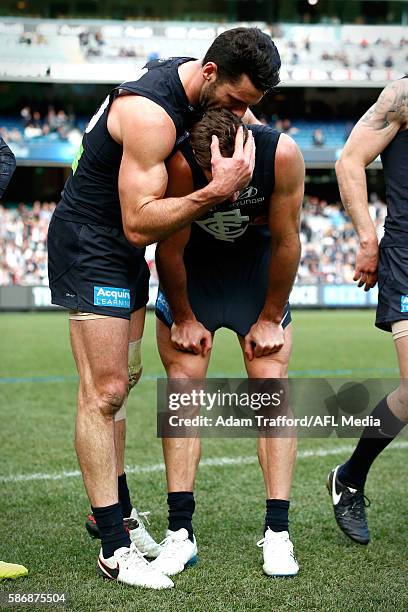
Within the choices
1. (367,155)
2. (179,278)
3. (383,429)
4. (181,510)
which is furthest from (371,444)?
(367,155)

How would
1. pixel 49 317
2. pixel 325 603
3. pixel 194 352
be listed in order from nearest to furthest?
pixel 325 603, pixel 194 352, pixel 49 317

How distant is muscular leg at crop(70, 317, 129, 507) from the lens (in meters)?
3.47

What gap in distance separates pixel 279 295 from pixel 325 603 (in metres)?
1.34

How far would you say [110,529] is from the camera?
11.3 feet

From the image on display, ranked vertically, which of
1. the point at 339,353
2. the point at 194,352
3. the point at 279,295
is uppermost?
the point at 279,295

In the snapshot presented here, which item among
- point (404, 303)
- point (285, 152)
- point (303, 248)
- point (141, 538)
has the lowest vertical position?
point (303, 248)

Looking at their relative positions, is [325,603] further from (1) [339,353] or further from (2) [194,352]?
(1) [339,353]

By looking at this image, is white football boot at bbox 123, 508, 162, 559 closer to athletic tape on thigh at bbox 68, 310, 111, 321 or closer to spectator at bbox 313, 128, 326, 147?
athletic tape on thigh at bbox 68, 310, 111, 321

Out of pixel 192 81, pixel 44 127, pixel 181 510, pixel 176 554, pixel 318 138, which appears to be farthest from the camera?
pixel 318 138

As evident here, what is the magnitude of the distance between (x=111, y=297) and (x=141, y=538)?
1.14 m

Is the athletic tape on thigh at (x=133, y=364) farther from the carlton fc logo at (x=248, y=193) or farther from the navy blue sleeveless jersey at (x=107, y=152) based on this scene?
the carlton fc logo at (x=248, y=193)

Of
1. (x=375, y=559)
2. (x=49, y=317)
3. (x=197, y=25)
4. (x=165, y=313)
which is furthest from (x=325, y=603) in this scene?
(x=197, y=25)

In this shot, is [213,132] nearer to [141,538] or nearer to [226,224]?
[226,224]

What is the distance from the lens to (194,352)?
396cm
